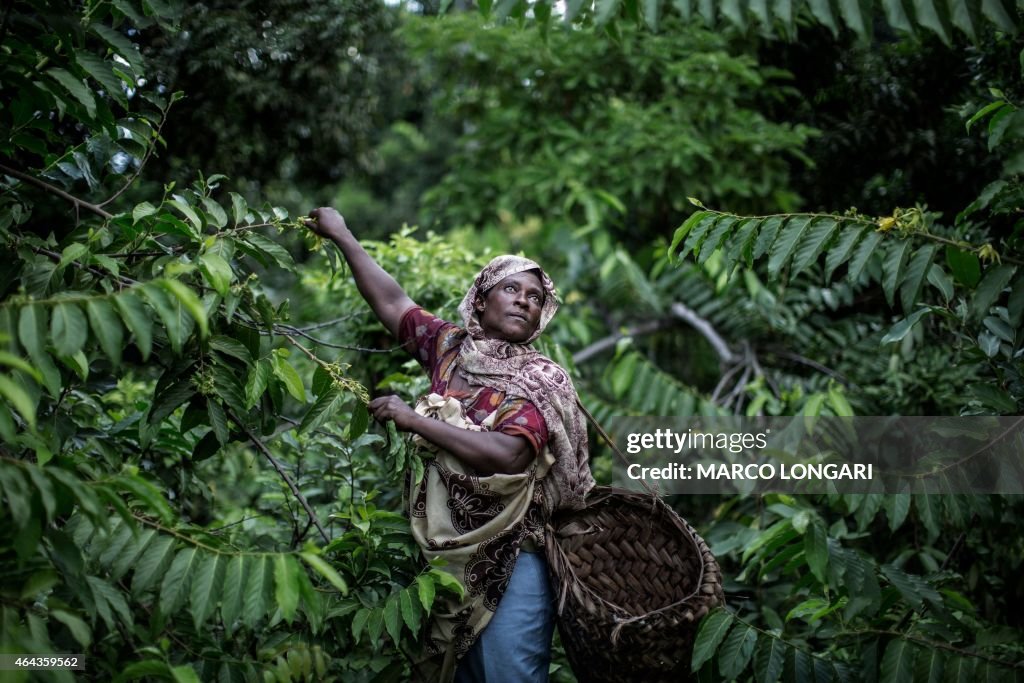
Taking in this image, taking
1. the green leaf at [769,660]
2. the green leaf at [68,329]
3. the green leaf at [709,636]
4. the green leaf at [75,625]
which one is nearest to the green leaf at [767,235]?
the green leaf at [709,636]

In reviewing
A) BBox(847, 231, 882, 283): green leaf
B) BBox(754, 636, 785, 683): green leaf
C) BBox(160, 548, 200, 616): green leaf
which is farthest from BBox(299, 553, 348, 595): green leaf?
BBox(847, 231, 882, 283): green leaf

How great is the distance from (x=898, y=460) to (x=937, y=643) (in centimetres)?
125

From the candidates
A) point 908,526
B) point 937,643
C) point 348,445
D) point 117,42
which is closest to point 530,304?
point 348,445

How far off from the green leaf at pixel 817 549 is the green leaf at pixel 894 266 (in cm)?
74

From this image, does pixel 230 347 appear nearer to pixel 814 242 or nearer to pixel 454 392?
pixel 454 392

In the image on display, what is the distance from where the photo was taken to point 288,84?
560 centimetres

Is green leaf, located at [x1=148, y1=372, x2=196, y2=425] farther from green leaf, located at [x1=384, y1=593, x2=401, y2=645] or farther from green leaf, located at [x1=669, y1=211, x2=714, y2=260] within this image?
green leaf, located at [x1=669, y1=211, x2=714, y2=260]

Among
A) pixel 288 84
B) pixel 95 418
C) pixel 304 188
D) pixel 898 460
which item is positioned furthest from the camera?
pixel 304 188

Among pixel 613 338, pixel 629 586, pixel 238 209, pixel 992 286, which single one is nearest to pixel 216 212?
pixel 238 209

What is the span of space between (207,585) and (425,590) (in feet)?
1.87

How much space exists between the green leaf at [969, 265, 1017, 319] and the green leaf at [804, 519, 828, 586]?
32.7 inches

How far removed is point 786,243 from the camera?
2.62 m

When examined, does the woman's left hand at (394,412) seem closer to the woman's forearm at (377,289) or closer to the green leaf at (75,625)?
the woman's forearm at (377,289)

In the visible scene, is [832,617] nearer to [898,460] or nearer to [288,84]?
[898,460]
